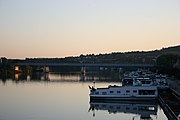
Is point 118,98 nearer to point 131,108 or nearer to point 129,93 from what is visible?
point 129,93

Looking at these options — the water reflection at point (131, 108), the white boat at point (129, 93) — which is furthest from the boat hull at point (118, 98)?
the water reflection at point (131, 108)

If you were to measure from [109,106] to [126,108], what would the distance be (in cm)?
189

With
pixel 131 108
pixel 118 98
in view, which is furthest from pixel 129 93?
pixel 131 108

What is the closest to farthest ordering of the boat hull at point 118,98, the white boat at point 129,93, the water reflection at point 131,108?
the water reflection at point 131,108
the boat hull at point 118,98
the white boat at point 129,93

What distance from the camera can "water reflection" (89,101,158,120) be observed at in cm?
2848

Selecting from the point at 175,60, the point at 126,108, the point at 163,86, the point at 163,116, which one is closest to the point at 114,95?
the point at 126,108

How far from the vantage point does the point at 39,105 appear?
32812 millimetres

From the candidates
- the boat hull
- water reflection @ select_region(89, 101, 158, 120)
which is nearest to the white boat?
the boat hull

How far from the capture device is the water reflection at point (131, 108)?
28.5 m

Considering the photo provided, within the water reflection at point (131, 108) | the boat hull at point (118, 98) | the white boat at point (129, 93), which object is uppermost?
the white boat at point (129, 93)

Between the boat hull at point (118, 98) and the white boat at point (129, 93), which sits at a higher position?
the white boat at point (129, 93)

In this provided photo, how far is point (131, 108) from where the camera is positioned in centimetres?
3164

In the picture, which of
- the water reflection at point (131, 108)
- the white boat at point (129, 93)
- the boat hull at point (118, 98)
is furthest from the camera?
Answer: the white boat at point (129, 93)

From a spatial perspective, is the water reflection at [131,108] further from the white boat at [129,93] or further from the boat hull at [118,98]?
the white boat at [129,93]
